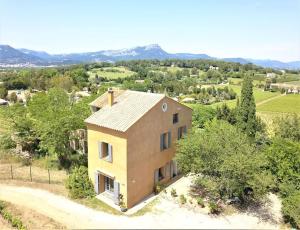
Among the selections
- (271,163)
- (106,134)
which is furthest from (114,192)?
(271,163)

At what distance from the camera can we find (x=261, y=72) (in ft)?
634

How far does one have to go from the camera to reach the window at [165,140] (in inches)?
1112

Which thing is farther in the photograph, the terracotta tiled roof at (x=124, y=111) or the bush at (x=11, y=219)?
the terracotta tiled roof at (x=124, y=111)

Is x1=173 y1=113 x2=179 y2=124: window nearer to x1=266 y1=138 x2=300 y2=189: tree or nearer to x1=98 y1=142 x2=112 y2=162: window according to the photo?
x1=98 y1=142 x2=112 y2=162: window

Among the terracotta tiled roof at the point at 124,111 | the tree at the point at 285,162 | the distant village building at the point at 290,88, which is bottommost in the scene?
the distant village building at the point at 290,88

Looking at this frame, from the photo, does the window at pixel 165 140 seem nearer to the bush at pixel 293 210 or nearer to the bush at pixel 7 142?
the bush at pixel 293 210

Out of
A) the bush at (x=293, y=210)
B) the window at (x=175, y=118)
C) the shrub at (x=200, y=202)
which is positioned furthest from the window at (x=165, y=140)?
the bush at (x=293, y=210)

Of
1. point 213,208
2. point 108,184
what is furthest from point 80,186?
point 213,208

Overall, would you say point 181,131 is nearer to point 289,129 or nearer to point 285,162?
point 285,162

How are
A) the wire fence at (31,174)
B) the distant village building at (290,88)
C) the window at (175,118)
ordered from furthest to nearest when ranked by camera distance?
the distant village building at (290,88), the wire fence at (31,174), the window at (175,118)

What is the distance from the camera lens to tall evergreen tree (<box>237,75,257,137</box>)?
36.5 meters

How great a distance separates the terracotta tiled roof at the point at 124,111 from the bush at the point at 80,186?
5.51 m

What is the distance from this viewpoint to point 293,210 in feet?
73.3

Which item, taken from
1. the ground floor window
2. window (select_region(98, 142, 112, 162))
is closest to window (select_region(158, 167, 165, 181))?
the ground floor window
